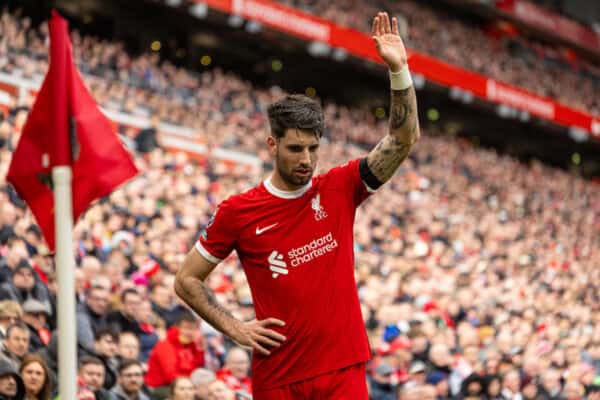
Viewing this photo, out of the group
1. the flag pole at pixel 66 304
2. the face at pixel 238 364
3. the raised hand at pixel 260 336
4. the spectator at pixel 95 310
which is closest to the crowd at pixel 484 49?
the spectator at pixel 95 310

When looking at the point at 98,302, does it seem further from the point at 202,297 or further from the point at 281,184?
the point at 281,184

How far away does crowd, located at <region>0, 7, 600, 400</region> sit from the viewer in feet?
23.7

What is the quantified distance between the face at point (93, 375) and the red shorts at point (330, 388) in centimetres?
284

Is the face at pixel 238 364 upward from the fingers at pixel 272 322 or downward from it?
downward

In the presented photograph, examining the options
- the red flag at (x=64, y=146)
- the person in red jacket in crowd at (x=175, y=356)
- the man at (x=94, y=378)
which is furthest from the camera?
the person in red jacket in crowd at (x=175, y=356)

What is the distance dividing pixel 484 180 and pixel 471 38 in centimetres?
826

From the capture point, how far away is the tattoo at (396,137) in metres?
3.88

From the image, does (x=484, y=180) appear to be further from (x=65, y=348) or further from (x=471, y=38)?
(x=65, y=348)

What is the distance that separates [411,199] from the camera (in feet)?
63.4

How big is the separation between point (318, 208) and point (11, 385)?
2.69 m

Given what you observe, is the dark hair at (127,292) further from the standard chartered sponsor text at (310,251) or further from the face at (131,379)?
the standard chartered sponsor text at (310,251)

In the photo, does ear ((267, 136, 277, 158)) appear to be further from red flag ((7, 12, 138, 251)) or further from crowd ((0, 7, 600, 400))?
crowd ((0, 7, 600, 400))

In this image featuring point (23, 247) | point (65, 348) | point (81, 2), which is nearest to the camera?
point (65, 348)

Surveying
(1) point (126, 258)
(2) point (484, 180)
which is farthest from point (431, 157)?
A: (1) point (126, 258)
